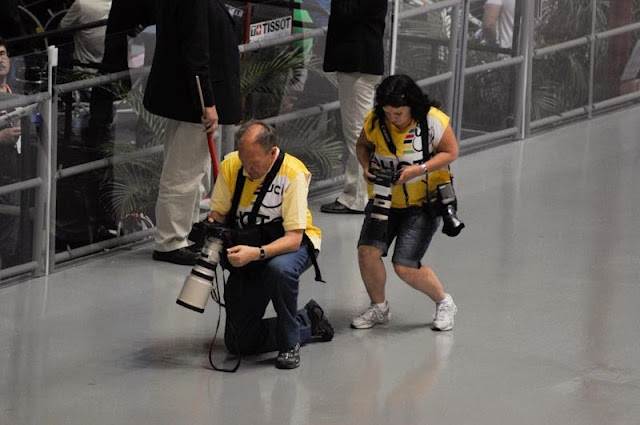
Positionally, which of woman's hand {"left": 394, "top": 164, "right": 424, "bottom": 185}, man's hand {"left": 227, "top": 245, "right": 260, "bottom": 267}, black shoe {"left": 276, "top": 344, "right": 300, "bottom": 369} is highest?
woman's hand {"left": 394, "top": 164, "right": 424, "bottom": 185}

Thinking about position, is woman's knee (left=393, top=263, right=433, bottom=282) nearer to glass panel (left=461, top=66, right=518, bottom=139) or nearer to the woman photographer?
the woman photographer

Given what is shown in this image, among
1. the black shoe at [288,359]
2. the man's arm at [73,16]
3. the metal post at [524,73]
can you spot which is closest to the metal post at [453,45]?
the metal post at [524,73]

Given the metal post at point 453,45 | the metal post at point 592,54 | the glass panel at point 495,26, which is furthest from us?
the metal post at point 592,54

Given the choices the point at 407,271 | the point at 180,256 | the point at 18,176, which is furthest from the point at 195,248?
the point at 407,271

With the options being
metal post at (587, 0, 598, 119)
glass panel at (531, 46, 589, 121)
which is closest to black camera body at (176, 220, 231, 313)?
glass panel at (531, 46, 589, 121)

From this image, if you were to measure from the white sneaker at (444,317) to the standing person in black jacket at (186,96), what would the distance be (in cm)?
172

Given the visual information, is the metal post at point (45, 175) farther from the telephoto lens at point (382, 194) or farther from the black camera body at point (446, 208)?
the black camera body at point (446, 208)

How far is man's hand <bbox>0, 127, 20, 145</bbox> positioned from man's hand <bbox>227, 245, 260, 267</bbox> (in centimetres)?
202

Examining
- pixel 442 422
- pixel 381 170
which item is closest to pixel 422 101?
pixel 381 170

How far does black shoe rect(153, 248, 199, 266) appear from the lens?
28.3ft

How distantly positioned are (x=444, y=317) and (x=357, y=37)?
2734 mm

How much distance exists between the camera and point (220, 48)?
834 centimetres

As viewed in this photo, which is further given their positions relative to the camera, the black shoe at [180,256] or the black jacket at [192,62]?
the black shoe at [180,256]

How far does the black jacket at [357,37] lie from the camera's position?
31.4 ft
